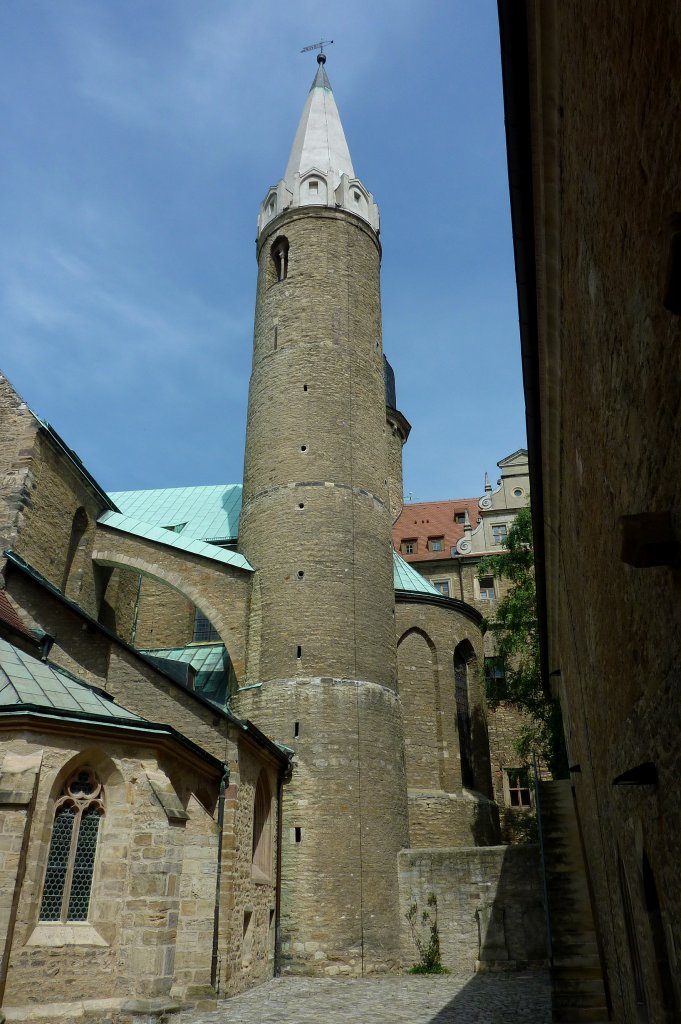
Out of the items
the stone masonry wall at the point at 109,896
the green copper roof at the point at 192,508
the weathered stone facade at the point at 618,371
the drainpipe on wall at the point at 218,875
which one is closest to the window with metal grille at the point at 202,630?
the green copper roof at the point at 192,508

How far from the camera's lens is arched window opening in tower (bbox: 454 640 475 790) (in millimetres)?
23500

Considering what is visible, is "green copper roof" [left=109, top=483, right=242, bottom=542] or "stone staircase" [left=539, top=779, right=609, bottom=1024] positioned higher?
"green copper roof" [left=109, top=483, right=242, bottom=542]

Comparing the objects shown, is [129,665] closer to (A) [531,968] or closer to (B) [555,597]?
(B) [555,597]

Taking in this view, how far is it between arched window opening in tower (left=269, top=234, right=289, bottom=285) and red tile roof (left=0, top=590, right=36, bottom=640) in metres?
13.0

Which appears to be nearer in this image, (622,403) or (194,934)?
(622,403)

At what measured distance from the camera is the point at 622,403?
172 inches

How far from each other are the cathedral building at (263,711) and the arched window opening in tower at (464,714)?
64 mm

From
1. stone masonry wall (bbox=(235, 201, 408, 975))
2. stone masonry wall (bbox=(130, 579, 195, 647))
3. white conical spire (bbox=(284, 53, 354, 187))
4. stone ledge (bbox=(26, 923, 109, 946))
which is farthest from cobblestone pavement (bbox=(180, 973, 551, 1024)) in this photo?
white conical spire (bbox=(284, 53, 354, 187))

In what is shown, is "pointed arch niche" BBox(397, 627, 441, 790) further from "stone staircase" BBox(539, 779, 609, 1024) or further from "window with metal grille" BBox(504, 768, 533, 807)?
"window with metal grille" BBox(504, 768, 533, 807)

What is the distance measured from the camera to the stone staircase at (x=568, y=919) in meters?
11.7

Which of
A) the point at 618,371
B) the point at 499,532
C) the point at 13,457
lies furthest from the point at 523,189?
the point at 499,532

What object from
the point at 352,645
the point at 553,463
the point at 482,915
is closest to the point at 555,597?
the point at 553,463

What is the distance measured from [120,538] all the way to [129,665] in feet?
18.5

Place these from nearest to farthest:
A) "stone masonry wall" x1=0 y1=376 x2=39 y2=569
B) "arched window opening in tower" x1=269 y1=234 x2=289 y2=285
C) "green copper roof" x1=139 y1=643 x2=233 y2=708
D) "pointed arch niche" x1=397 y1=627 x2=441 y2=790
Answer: "stone masonry wall" x1=0 y1=376 x2=39 y2=569, "green copper roof" x1=139 y1=643 x2=233 y2=708, "pointed arch niche" x1=397 y1=627 x2=441 y2=790, "arched window opening in tower" x1=269 y1=234 x2=289 y2=285
